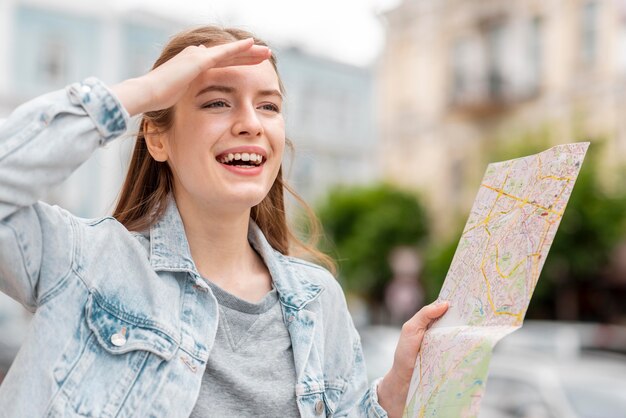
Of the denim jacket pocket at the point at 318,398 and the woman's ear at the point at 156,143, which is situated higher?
the woman's ear at the point at 156,143

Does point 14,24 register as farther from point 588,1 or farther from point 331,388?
point 331,388

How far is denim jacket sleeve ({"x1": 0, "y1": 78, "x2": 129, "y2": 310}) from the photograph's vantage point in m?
1.80

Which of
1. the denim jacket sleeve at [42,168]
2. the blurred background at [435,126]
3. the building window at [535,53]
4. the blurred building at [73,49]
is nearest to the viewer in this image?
the denim jacket sleeve at [42,168]

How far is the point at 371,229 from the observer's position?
877 inches

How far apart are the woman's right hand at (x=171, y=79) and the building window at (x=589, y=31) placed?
60.7 feet

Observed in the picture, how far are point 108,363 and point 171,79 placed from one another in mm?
599

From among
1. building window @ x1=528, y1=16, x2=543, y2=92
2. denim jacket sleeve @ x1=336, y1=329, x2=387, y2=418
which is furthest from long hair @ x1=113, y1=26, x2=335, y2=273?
building window @ x1=528, y1=16, x2=543, y2=92

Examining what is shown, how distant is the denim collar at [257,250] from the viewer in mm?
2128

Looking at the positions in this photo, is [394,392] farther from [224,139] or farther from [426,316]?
[224,139]

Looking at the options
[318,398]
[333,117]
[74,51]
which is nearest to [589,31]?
[333,117]

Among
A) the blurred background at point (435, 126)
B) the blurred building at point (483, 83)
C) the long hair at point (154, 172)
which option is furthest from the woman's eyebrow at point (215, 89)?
the blurred building at point (483, 83)

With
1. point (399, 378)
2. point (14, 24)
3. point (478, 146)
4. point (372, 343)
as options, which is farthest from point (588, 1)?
point (399, 378)

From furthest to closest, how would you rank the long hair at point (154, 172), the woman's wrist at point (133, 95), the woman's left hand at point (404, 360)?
the long hair at point (154, 172) → the woman's left hand at point (404, 360) → the woman's wrist at point (133, 95)

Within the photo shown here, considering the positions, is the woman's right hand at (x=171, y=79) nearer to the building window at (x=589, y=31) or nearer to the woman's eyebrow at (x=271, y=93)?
the woman's eyebrow at (x=271, y=93)
